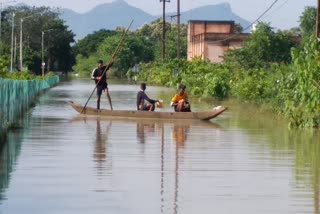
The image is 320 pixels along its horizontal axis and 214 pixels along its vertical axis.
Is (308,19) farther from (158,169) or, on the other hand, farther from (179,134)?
(158,169)

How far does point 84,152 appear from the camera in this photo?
62.8ft

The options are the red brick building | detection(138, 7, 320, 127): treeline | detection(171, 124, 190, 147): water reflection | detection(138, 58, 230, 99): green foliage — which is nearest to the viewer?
detection(171, 124, 190, 147): water reflection

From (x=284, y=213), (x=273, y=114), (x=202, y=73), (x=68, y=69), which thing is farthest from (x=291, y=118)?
(x=68, y=69)

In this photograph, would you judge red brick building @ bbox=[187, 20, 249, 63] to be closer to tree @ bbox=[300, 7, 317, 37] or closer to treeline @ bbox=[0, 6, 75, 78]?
tree @ bbox=[300, 7, 317, 37]

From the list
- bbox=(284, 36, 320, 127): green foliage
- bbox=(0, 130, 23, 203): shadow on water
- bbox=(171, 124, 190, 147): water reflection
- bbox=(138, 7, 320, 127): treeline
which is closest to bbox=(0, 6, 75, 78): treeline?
bbox=(138, 7, 320, 127): treeline

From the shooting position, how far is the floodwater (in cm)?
1259

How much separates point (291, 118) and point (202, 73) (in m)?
29.8

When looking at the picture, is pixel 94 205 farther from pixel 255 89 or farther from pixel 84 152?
pixel 255 89

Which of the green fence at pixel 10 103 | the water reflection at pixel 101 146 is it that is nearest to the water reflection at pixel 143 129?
the water reflection at pixel 101 146

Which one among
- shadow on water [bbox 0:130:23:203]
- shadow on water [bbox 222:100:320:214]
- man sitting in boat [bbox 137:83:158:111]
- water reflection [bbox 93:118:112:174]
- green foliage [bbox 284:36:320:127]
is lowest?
shadow on water [bbox 222:100:320:214]

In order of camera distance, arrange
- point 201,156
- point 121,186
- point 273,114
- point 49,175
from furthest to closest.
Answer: point 273,114
point 201,156
point 49,175
point 121,186

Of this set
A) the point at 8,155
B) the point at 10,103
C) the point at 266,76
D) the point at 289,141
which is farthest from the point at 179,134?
the point at 266,76

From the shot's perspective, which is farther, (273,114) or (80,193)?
(273,114)

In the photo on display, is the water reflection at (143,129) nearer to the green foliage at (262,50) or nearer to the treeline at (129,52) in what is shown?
the green foliage at (262,50)
